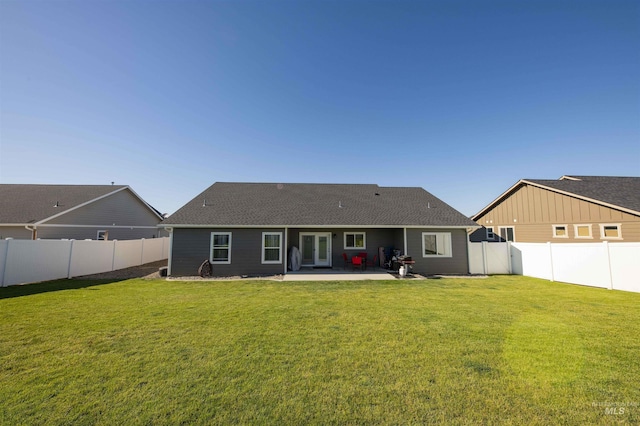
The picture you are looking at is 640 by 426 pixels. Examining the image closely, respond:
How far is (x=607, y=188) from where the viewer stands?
48.0ft

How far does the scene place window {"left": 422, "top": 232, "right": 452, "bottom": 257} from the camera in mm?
13523

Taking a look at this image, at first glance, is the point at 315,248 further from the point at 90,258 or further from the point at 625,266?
the point at 625,266

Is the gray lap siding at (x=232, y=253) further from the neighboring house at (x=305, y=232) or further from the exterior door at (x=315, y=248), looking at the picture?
the exterior door at (x=315, y=248)

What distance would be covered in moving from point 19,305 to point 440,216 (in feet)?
57.1

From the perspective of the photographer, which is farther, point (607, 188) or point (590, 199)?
point (607, 188)

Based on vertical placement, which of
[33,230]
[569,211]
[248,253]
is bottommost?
[248,253]

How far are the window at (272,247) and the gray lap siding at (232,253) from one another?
210 mm

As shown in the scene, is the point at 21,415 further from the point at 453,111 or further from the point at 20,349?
the point at 453,111

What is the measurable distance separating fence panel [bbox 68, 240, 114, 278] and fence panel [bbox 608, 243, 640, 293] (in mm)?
23168

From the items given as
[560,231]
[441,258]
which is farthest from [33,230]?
[560,231]

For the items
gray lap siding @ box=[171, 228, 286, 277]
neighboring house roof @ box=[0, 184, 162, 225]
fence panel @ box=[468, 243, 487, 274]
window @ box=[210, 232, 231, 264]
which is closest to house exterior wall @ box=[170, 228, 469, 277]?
gray lap siding @ box=[171, 228, 286, 277]

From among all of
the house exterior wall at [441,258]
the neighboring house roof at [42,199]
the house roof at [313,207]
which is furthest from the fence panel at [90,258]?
the house exterior wall at [441,258]

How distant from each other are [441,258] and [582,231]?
8425 millimetres

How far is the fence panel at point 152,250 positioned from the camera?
17.5m
